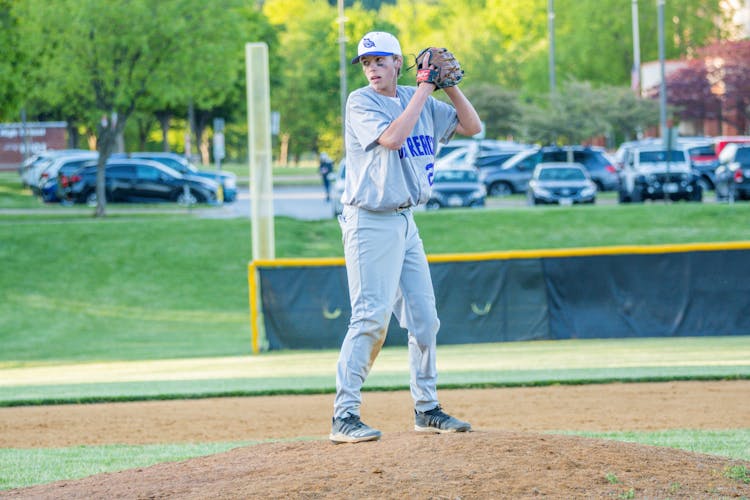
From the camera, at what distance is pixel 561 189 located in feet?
111

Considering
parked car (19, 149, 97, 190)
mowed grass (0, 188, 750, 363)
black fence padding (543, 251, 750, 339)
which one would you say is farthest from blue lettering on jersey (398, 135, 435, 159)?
parked car (19, 149, 97, 190)

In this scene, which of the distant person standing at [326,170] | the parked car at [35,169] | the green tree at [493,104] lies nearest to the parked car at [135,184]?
the parked car at [35,169]

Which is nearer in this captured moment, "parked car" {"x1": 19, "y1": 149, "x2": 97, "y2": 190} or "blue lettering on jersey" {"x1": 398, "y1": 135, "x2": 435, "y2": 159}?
"blue lettering on jersey" {"x1": 398, "y1": 135, "x2": 435, "y2": 159}

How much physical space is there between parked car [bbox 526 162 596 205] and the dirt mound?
28.4 meters

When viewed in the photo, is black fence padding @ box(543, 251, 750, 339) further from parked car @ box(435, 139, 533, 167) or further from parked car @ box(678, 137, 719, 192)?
parked car @ box(435, 139, 533, 167)

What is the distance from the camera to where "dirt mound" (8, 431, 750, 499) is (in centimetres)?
491

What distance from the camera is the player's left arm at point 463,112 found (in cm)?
603

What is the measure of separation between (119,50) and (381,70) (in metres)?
27.4

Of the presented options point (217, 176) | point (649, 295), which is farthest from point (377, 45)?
point (217, 176)

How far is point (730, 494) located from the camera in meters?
4.97

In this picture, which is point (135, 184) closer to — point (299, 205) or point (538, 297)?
point (299, 205)

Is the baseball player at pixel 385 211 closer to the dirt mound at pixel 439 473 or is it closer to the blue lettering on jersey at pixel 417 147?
the blue lettering on jersey at pixel 417 147

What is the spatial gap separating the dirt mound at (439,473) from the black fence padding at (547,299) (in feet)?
33.4

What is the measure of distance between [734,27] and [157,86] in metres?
41.5
